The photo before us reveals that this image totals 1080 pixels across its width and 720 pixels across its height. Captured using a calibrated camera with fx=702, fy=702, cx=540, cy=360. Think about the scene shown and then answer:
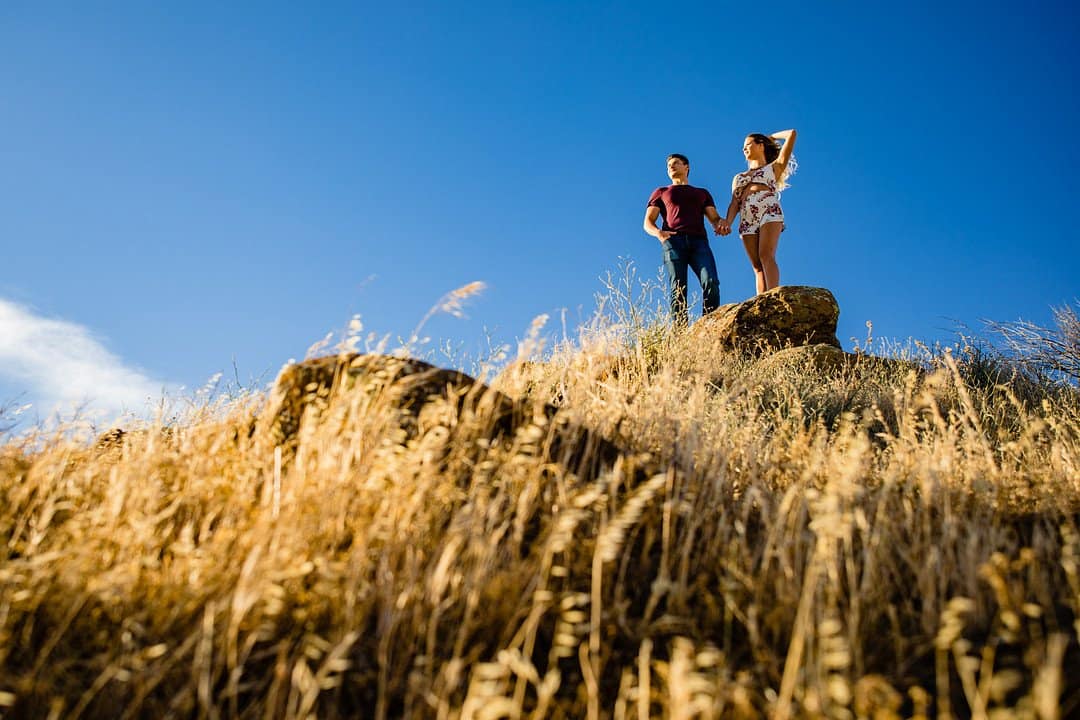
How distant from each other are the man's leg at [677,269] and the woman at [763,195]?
0.61 metres

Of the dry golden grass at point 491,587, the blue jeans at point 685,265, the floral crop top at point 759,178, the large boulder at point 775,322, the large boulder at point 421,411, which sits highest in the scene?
the floral crop top at point 759,178

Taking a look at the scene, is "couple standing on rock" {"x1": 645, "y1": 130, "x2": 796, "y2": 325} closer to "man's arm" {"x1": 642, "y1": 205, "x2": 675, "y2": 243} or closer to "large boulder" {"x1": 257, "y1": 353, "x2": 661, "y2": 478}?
"man's arm" {"x1": 642, "y1": 205, "x2": 675, "y2": 243}

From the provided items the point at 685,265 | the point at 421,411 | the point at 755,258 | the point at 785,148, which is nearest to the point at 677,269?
the point at 685,265

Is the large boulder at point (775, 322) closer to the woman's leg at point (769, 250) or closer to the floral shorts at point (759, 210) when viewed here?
the woman's leg at point (769, 250)

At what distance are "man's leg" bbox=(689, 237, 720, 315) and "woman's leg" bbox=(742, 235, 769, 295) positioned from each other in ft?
1.43

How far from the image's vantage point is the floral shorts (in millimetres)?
8070

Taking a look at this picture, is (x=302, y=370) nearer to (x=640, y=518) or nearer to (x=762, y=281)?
(x=640, y=518)

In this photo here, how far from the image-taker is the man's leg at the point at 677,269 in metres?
8.33

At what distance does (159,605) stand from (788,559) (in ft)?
5.69

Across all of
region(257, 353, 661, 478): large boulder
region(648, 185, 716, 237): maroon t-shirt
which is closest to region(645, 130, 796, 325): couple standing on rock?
region(648, 185, 716, 237): maroon t-shirt

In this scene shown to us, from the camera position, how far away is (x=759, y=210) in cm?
809

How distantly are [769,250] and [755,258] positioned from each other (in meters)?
0.26

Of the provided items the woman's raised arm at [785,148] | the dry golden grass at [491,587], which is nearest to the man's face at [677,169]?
the woman's raised arm at [785,148]

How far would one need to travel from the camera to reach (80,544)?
1.95 metres
